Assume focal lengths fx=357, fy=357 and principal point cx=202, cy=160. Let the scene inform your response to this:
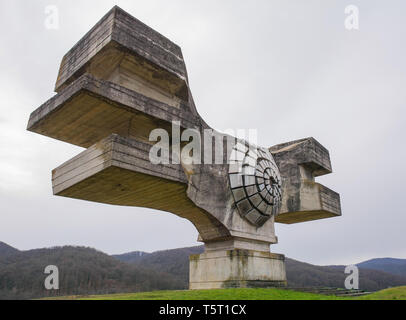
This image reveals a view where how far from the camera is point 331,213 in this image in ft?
65.4

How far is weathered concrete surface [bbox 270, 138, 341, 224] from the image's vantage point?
1884cm

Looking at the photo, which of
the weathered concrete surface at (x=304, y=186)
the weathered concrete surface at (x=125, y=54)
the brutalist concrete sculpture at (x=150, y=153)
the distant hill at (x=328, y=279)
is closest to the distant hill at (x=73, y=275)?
the distant hill at (x=328, y=279)

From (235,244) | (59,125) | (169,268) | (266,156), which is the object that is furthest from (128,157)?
(169,268)

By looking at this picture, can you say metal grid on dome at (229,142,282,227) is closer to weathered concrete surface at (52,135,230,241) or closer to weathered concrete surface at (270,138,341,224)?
weathered concrete surface at (52,135,230,241)

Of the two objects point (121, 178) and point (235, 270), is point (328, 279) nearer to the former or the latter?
point (235, 270)

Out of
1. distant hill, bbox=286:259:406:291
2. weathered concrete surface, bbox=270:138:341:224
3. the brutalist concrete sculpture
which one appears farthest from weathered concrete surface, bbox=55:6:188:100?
distant hill, bbox=286:259:406:291

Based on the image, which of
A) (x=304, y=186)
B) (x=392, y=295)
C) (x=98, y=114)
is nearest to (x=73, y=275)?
(x=304, y=186)

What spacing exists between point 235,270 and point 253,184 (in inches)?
143

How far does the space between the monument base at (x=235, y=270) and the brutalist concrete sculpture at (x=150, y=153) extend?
1.6 inches

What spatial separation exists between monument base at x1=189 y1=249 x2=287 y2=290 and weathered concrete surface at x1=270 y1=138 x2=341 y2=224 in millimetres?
3762
